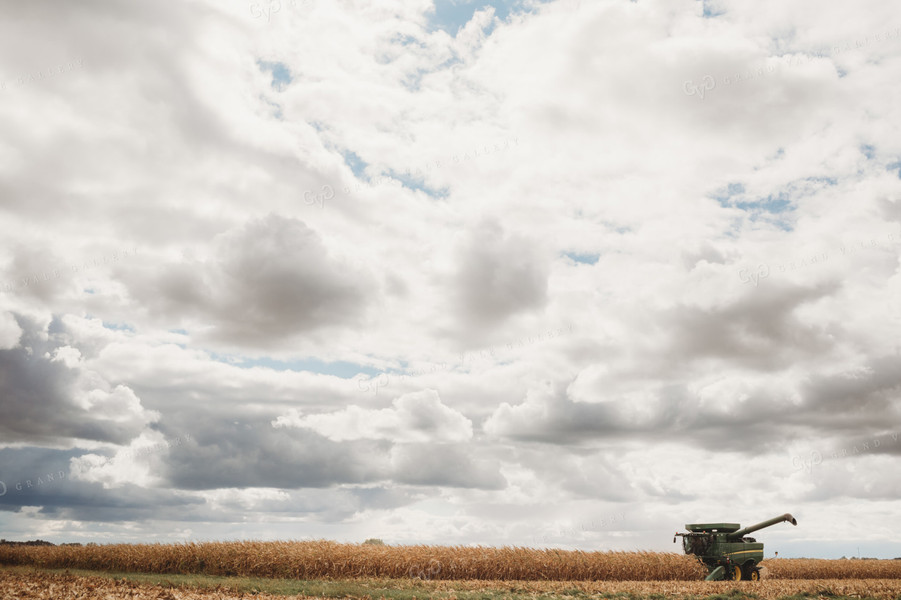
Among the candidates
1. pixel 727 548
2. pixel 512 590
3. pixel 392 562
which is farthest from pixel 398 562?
pixel 727 548

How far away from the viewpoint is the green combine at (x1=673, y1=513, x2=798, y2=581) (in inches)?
1497

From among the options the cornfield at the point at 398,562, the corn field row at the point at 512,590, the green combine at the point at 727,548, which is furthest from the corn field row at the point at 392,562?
the corn field row at the point at 512,590

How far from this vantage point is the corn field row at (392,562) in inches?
1490

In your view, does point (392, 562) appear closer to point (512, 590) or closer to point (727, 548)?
point (512, 590)

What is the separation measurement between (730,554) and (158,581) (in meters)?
33.1

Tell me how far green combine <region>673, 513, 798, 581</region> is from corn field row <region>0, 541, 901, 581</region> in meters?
1.84

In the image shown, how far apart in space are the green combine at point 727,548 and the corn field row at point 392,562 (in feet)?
6.05

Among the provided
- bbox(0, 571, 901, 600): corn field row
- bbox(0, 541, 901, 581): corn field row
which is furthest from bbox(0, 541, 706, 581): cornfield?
bbox(0, 571, 901, 600): corn field row

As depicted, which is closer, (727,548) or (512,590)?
(512,590)

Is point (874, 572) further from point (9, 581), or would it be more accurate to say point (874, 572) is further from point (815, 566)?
point (9, 581)

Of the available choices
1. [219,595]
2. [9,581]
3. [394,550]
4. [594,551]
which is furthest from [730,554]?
[9,581]

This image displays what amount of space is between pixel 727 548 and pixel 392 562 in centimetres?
2013

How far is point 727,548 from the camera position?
38062mm

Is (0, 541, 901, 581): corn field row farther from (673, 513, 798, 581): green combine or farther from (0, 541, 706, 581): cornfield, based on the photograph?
(673, 513, 798, 581): green combine
